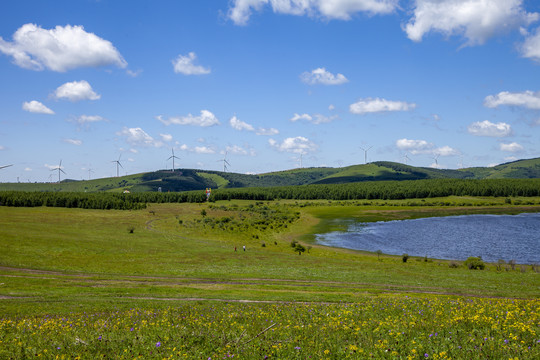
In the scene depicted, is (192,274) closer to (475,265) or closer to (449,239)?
(475,265)

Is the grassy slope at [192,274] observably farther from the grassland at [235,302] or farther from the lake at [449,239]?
the lake at [449,239]

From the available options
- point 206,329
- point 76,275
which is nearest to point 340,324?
point 206,329

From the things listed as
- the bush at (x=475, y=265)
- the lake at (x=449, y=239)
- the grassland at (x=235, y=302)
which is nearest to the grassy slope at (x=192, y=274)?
the grassland at (x=235, y=302)

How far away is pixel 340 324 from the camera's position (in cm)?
1488

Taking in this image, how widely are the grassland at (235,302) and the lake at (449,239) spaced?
13782 millimetres

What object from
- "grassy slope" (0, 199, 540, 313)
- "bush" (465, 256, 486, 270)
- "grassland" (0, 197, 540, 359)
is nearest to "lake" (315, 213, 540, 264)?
"grassland" (0, 197, 540, 359)

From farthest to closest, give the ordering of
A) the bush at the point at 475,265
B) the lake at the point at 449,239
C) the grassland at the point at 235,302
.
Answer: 1. the lake at the point at 449,239
2. the bush at the point at 475,265
3. the grassland at the point at 235,302

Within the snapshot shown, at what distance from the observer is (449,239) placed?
10644 cm

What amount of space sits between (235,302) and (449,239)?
9260cm

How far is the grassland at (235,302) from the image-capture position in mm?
12312

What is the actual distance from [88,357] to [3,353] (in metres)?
3.41

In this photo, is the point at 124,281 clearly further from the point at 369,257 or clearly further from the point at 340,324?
the point at 369,257

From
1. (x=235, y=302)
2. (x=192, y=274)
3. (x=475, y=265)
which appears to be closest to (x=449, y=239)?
(x=475, y=265)

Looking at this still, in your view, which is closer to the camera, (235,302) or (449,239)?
(235,302)
